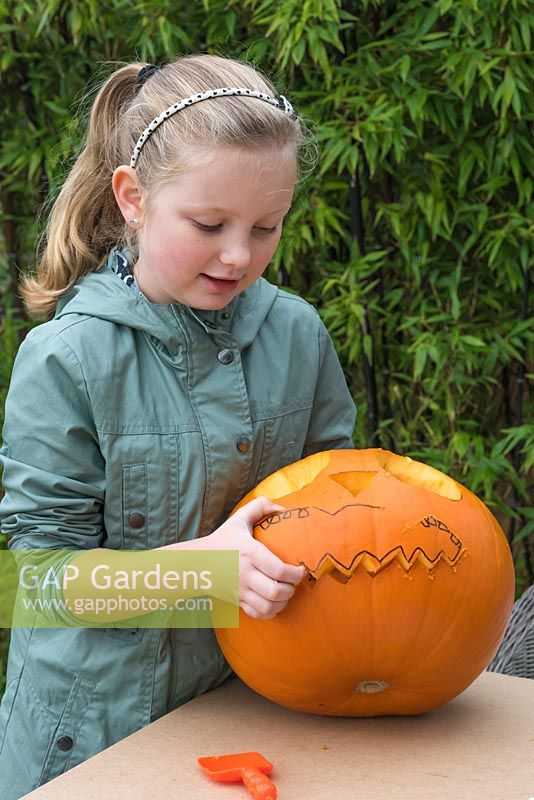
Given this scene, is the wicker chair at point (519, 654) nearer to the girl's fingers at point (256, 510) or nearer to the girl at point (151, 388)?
the girl at point (151, 388)

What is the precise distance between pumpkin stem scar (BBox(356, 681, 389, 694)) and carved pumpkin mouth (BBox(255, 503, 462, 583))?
131 mm

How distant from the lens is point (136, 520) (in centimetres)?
Answer: 128

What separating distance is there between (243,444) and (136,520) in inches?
6.3

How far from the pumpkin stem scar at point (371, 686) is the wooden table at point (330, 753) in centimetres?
5

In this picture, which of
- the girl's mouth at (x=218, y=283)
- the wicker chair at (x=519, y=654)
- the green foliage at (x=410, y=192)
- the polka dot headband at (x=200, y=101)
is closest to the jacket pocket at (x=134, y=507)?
the girl's mouth at (x=218, y=283)

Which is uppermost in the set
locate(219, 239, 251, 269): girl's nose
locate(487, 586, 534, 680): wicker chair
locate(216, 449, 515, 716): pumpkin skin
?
locate(219, 239, 251, 269): girl's nose

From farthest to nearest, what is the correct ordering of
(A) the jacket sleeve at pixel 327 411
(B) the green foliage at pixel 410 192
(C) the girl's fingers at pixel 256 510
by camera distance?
(B) the green foliage at pixel 410 192 < (A) the jacket sleeve at pixel 327 411 < (C) the girl's fingers at pixel 256 510

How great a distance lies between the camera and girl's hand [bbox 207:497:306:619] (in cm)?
111

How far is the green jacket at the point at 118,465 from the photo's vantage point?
1.24 metres

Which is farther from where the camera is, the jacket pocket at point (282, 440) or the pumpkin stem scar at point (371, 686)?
the jacket pocket at point (282, 440)

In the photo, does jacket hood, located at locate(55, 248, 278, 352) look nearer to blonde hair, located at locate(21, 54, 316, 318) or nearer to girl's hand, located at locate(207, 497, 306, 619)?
blonde hair, located at locate(21, 54, 316, 318)

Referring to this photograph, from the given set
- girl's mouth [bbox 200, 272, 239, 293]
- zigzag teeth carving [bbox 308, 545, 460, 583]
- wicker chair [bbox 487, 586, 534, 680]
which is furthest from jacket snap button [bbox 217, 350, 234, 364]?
wicker chair [bbox 487, 586, 534, 680]

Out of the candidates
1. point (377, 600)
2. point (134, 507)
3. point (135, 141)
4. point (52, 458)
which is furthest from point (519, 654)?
point (135, 141)

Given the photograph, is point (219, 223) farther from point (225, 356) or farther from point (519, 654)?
point (519, 654)
